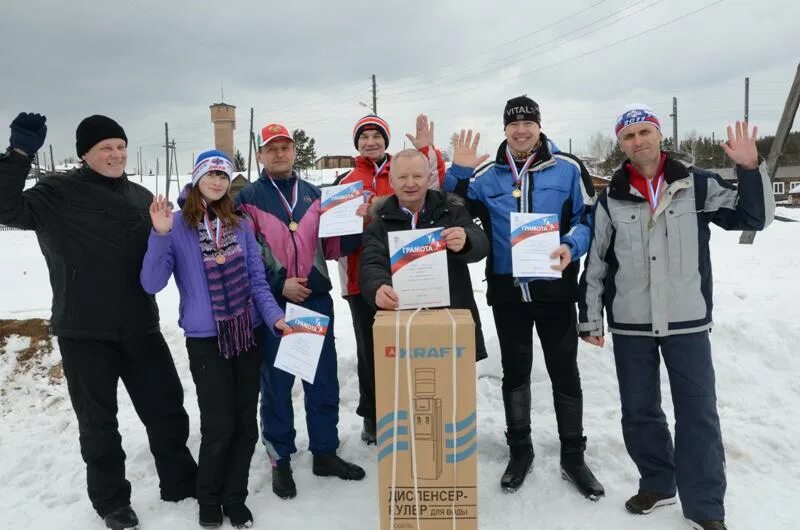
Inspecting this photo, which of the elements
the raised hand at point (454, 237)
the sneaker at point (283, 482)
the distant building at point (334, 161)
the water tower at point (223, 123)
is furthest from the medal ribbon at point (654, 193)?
the distant building at point (334, 161)

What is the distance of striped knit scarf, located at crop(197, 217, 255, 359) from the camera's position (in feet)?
10.6

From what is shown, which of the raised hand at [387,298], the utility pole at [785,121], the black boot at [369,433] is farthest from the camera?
the utility pole at [785,121]

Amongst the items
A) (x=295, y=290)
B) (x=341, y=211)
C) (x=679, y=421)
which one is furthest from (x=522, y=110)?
(x=679, y=421)

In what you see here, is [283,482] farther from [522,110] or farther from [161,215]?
[522,110]

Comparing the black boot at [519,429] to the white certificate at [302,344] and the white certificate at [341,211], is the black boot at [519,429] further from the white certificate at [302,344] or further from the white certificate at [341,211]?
the white certificate at [341,211]

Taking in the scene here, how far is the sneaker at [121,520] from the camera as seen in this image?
3334 millimetres

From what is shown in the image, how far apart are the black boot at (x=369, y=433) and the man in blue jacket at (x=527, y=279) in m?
1.16

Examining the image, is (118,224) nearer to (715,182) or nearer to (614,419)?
(715,182)

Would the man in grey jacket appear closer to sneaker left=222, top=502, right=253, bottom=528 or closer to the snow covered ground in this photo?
the snow covered ground

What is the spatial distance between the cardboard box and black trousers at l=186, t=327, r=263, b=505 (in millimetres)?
1181

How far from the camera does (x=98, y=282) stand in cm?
327

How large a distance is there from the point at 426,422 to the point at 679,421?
Result: 175 centimetres

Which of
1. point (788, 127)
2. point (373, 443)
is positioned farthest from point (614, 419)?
point (788, 127)

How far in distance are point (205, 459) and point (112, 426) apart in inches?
24.8
